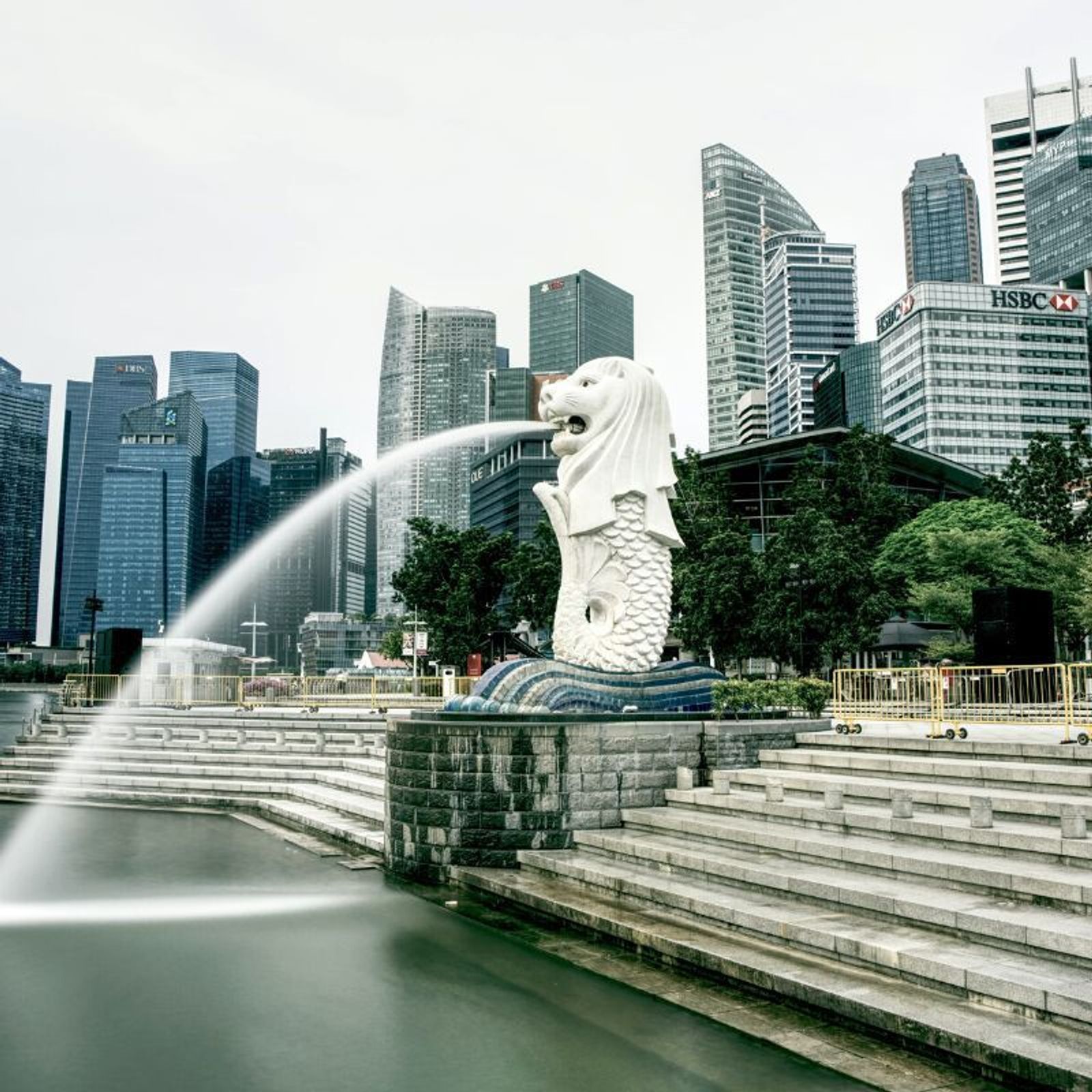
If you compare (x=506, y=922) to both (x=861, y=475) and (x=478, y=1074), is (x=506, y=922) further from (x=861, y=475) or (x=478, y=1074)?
(x=861, y=475)

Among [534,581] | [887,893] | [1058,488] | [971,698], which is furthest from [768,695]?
[1058,488]

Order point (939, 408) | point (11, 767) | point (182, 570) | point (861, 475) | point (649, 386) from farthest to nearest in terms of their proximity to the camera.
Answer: point (939, 408), point (182, 570), point (861, 475), point (11, 767), point (649, 386)

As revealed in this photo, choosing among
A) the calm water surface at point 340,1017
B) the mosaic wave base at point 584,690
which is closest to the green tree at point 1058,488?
the mosaic wave base at point 584,690

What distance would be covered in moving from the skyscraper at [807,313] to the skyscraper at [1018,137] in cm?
2785

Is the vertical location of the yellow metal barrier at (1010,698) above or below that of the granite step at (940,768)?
above

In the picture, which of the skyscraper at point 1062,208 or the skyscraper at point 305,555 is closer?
the skyscraper at point 305,555

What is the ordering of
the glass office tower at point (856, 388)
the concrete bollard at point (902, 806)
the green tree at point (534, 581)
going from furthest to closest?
the glass office tower at point (856, 388) → the green tree at point (534, 581) → the concrete bollard at point (902, 806)

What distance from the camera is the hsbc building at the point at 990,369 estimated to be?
11300cm

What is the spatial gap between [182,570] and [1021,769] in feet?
306

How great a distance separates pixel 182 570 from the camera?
308 ft

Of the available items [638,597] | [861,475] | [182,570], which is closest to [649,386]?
[638,597]

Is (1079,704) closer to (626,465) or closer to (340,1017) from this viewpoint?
(626,465)

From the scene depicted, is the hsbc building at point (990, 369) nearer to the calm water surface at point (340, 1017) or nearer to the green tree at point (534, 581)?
the green tree at point (534, 581)

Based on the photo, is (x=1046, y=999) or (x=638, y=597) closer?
(x=1046, y=999)
